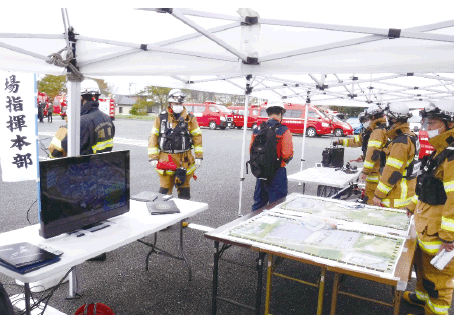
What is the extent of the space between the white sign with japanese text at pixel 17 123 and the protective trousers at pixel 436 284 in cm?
426

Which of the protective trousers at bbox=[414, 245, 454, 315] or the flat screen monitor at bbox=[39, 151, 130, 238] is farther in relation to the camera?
the protective trousers at bbox=[414, 245, 454, 315]

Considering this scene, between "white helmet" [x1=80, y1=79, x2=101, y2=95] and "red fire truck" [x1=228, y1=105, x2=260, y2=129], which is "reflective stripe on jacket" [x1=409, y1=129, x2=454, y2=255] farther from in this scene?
"red fire truck" [x1=228, y1=105, x2=260, y2=129]

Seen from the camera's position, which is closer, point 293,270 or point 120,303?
point 120,303

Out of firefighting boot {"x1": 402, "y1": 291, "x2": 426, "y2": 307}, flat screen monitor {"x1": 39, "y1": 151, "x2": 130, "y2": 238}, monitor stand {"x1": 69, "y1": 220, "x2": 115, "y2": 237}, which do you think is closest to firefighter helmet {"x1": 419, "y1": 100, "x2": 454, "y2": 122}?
firefighting boot {"x1": 402, "y1": 291, "x2": 426, "y2": 307}

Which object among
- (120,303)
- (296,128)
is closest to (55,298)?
(120,303)

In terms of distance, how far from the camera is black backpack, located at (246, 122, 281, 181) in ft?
13.7

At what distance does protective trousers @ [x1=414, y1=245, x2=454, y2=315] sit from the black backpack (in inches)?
73.1

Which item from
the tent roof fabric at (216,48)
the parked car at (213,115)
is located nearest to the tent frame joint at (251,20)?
the tent roof fabric at (216,48)

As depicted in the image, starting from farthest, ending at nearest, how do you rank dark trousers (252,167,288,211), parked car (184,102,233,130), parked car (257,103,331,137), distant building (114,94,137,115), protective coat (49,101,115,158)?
distant building (114,94,137,115), parked car (184,102,233,130), parked car (257,103,331,137), dark trousers (252,167,288,211), protective coat (49,101,115,158)

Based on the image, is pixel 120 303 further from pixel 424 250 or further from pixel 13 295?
pixel 424 250

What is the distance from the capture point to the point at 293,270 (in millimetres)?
3822

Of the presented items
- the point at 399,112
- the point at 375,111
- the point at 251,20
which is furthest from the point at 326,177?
the point at 251,20

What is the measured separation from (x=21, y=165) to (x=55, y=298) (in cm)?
182

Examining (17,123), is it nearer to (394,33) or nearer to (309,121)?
(394,33)
